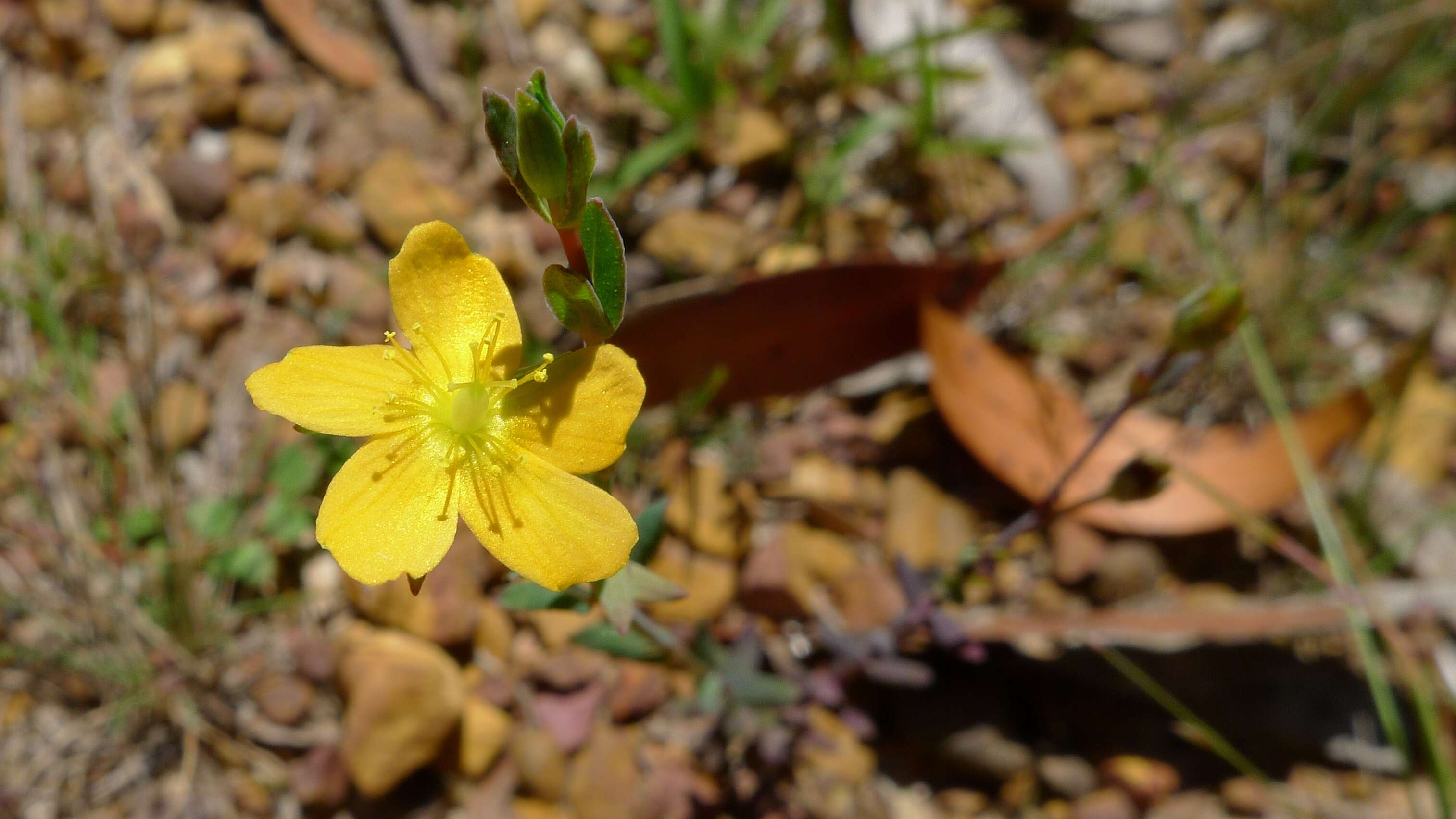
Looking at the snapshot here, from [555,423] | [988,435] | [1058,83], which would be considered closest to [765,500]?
[988,435]

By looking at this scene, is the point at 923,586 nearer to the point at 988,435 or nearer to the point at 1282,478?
the point at 988,435

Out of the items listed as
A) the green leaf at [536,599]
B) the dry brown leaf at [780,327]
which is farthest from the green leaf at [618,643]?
the dry brown leaf at [780,327]

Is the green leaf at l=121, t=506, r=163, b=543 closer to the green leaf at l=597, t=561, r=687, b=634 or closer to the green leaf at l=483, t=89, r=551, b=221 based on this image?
the green leaf at l=597, t=561, r=687, b=634

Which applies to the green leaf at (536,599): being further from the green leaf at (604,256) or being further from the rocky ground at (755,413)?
the green leaf at (604,256)

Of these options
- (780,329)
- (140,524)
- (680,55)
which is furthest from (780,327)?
(140,524)

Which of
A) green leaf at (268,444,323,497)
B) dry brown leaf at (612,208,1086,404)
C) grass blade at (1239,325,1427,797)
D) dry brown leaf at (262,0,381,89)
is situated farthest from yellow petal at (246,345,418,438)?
grass blade at (1239,325,1427,797)
